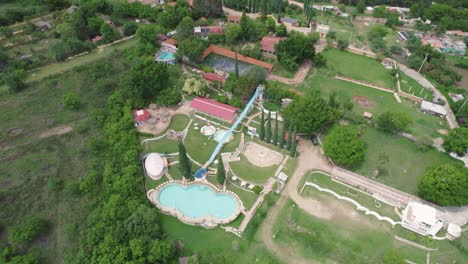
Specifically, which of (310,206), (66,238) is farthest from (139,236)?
(310,206)

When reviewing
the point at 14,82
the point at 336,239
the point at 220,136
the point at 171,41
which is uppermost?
the point at 171,41

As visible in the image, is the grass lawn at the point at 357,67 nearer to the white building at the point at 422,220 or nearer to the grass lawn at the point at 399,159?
the grass lawn at the point at 399,159

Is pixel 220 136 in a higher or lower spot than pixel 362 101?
lower

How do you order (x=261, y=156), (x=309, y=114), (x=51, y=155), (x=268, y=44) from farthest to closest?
1. (x=268, y=44)
2. (x=51, y=155)
3. (x=261, y=156)
4. (x=309, y=114)

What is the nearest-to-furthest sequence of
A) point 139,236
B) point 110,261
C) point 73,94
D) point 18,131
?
1. point 110,261
2. point 139,236
3. point 18,131
4. point 73,94

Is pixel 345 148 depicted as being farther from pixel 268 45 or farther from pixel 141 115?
pixel 268 45

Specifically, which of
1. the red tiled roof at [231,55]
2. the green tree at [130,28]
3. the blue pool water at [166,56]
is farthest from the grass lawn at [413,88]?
the green tree at [130,28]

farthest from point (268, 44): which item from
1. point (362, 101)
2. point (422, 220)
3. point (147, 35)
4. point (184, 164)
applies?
point (422, 220)

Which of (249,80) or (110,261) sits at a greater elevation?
(249,80)

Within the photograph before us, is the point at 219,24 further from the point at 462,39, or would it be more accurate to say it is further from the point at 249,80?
the point at 462,39
